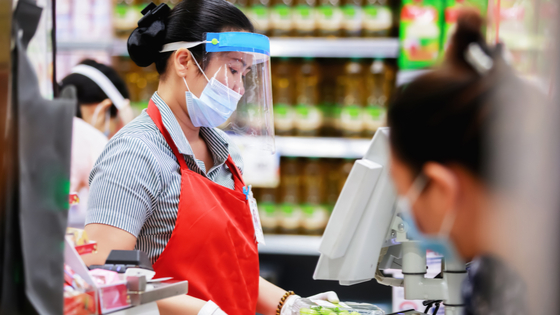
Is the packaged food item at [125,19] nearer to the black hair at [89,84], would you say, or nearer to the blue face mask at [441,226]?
the black hair at [89,84]

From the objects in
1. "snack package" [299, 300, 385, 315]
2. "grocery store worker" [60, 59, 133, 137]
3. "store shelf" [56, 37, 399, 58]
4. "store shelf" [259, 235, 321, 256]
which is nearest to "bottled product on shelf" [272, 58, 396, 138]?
"store shelf" [56, 37, 399, 58]

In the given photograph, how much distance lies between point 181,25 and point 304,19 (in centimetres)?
178

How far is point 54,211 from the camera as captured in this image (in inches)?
28.9

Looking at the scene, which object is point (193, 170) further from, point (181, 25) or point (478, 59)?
point (478, 59)

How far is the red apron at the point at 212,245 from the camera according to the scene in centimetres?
133

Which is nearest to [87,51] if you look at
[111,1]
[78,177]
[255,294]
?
[111,1]

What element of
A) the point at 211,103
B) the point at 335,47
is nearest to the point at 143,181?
the point at 211,103

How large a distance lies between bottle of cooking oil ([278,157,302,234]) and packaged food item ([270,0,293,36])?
818 millimetres

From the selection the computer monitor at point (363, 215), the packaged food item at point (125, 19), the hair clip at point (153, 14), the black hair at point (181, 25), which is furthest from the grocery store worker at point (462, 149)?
the packaged food item at point (125, 19)

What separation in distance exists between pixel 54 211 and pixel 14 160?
0.09 meters

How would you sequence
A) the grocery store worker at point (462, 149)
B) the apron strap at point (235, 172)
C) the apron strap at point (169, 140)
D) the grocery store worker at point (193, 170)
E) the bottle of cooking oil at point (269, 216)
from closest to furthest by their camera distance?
the grocery store worker at point (462, 149) < the grocery store worker at point (193, 170) < the apron strap at point (169, 140) < the apron strap at point (235, 172) < the bottle of cooking oil at point (269, 216)

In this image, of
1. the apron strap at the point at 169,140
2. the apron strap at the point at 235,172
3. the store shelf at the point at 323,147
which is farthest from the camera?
the store shelf at the point at 323,147

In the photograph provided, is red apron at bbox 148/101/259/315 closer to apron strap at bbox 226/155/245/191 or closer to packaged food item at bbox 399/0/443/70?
apron strap at bbox 226/155/245/191

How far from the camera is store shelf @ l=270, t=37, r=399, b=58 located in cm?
303
